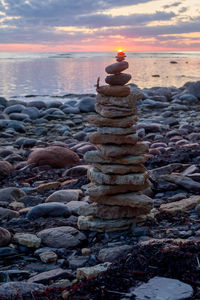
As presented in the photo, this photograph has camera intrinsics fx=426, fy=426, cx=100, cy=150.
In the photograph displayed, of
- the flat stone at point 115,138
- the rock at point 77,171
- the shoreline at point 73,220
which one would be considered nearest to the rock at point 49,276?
the shoreline at point 73,220

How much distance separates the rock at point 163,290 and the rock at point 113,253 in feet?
3.43

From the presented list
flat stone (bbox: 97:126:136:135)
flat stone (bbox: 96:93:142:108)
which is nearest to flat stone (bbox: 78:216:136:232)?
flat stone (bbox: 97:126:136:135)

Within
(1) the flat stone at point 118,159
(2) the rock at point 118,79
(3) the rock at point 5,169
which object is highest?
(2) the rock at point 118,79

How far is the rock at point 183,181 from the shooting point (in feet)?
22.2

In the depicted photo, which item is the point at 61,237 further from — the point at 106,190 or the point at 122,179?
the point at 122,179

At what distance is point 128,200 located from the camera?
17.6 feet

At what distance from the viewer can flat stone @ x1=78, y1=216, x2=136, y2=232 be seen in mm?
5391

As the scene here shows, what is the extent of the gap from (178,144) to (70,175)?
12.4ft

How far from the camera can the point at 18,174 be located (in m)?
9.59

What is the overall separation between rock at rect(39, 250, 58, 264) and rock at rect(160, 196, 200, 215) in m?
1.77

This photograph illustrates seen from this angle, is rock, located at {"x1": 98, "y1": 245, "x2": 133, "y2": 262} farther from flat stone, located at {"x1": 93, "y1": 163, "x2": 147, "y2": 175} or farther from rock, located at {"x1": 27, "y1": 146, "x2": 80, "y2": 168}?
rock, located at {"x1": 27, "y1": 146, "x2": 80, "y2": 168}

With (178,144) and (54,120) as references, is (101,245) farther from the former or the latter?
(54,120)

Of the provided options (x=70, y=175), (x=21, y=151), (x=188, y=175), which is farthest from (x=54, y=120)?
(x=188, y=175)

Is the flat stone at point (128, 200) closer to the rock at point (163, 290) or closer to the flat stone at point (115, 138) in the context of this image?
the flat stone at point (115, 138)
